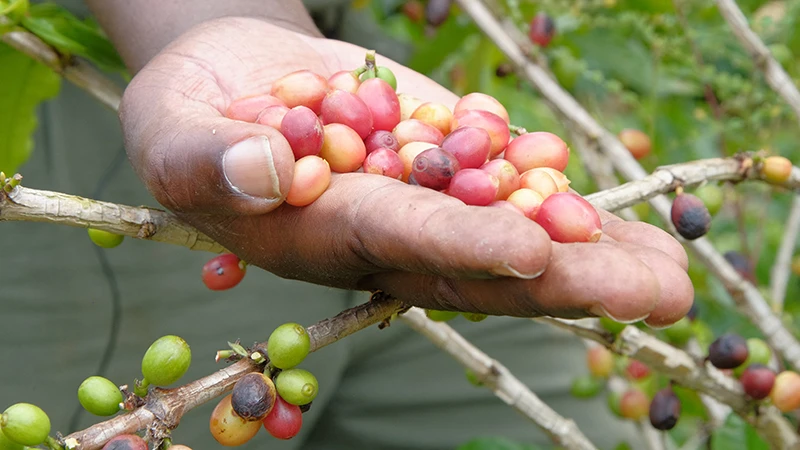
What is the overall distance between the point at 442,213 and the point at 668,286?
28cm

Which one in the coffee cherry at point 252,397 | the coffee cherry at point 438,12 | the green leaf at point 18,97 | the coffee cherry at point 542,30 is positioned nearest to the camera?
the coffee cherry at point 252,397

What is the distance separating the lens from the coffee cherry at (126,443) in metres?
0.88

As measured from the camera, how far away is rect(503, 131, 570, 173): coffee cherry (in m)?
1.33

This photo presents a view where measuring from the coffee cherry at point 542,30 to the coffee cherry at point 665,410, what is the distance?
1.07 meters

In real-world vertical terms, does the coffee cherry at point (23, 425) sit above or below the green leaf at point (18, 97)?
below

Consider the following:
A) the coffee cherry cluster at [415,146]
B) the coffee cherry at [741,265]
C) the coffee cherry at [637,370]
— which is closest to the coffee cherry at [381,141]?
the coffee cherry cluster at [415,146]

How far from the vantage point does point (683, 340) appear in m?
1.84

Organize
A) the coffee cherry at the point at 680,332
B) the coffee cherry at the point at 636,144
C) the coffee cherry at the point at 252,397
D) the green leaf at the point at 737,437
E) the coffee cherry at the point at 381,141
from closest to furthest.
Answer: the coffee cherry at the point at 252,397, the coffee cherry at the point at 381,141, the coffee cherry at the point at 680,332, the green leaf at the point at 737,437, the coffee cherry at the point at 636,144

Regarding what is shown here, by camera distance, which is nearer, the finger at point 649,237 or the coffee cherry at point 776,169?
the finger at point 649,237

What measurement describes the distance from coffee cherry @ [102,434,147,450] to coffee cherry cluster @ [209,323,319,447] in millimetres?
134

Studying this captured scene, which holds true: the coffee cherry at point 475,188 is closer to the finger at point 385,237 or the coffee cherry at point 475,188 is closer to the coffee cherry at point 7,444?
the finger at point 385,237

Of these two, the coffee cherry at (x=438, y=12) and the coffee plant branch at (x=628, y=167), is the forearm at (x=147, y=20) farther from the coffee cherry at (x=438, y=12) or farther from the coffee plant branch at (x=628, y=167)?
the coffee cherry at (x=438, y=12)

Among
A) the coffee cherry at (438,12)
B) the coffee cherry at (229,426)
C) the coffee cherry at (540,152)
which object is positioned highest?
the coffee cherry at (540,152)

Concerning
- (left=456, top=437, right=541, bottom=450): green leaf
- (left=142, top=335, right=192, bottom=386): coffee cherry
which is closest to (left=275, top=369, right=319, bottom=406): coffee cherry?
(left=142, top=335, right=192, bottom=386): coffee cherry
